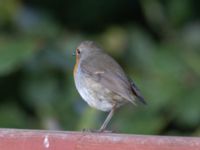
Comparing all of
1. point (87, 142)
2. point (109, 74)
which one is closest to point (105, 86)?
point (109, 74)

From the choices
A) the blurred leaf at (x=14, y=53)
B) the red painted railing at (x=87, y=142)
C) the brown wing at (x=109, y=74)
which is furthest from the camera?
the blurred leaf at (x=14, y=53)

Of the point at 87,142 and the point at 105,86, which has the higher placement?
the point at 87,142

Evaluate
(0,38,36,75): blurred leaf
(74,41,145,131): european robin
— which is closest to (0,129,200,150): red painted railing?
(74,41,145,131): european robin

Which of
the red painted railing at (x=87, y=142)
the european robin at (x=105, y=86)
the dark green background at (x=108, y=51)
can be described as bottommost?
the dark green background at (x=108, y=51)

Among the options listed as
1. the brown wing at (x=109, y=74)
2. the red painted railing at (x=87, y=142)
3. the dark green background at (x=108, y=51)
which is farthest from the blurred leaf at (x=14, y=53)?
the red painted railing at (x=87, y=142)

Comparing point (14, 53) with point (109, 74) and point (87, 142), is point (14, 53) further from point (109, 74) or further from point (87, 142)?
point (87, 142)

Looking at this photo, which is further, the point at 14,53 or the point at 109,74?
the point at 14,53

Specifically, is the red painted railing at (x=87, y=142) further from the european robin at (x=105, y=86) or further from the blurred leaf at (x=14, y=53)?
the blurred leaf at (x=14, y=53)
